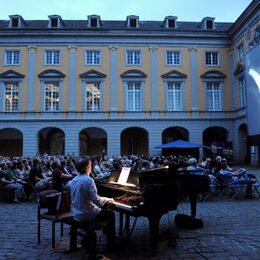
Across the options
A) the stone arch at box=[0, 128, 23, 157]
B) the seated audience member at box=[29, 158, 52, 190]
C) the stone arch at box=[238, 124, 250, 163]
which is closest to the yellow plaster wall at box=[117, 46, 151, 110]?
the stone arch at box=[238, 124, 250, 163]

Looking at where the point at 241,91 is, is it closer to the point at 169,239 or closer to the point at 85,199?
the point at 169,239

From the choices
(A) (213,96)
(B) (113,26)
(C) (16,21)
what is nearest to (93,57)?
(B) (113,26)

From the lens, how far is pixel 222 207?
993cm

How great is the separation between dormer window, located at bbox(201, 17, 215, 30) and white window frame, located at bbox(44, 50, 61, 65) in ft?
46.0

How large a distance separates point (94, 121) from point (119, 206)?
24.3m

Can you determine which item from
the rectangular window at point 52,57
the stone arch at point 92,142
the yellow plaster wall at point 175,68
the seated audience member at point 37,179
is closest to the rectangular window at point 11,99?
the rectangular window at point 52,57

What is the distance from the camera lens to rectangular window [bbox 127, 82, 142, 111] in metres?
30.2

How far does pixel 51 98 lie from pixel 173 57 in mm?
11718

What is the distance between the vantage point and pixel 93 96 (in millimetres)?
30000

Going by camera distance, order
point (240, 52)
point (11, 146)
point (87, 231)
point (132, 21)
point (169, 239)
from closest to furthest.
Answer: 1. point (87, 231)
2. point (169, 239)
3. point (240, 52)
4. point (132, 21)
5. point (11, 146)

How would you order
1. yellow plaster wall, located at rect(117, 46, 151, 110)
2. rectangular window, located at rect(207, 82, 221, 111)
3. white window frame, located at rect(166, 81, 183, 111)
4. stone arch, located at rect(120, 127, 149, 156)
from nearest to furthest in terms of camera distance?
yellow plaster wall, located at rect(117, 46, 151, 110)
white window frame, located at rect(166, 81, 183, 111)
rectangular window, located at rect(207, 82, 221, 111)
stone arch, located at rect(120, 127, 149, 156)

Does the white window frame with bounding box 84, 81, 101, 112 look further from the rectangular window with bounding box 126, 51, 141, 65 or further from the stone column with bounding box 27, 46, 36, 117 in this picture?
the stone column with bounding box 27, 46, 36, 117

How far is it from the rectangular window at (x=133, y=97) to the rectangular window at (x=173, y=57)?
360 cm

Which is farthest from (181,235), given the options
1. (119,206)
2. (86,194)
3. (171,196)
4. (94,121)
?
(94,121)
